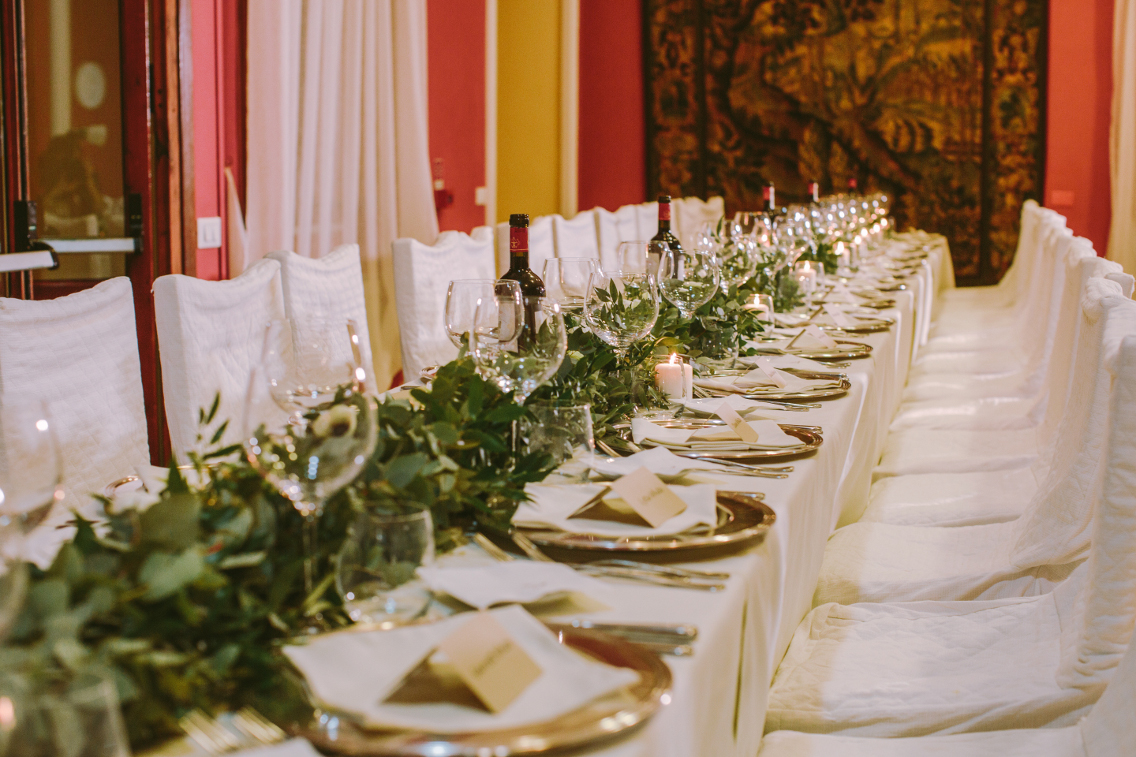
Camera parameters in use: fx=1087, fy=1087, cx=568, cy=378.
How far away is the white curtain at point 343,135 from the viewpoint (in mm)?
4176

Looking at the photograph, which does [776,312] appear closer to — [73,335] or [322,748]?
[73,335]

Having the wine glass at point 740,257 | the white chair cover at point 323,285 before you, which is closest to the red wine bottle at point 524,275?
the white chair cover at point 323,285

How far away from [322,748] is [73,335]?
4.29 ft

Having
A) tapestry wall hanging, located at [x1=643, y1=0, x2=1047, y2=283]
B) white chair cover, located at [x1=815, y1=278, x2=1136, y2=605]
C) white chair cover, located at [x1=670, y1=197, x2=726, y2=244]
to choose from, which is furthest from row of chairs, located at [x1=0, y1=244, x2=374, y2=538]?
tapestry wall hanging, located at [x1=643, y1=0, x2=1047, y2=283]

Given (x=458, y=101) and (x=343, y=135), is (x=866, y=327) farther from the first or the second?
(x=458, y=101)

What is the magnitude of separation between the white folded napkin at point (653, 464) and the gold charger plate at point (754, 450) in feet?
0.17

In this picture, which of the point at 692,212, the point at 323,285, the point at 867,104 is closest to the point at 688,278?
the point at 323,285

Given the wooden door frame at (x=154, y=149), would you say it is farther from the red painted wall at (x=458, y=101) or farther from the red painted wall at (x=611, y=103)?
the red painted wall at (x=611, y=103)

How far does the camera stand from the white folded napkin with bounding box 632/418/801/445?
157 centimetres

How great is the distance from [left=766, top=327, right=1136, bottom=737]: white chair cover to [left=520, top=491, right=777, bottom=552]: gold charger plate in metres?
0.47

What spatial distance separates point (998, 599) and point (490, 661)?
55.2 inches

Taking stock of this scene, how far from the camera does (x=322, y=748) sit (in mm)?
691

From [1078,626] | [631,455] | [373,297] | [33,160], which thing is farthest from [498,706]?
[373,297]

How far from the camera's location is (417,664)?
2.57 ft
